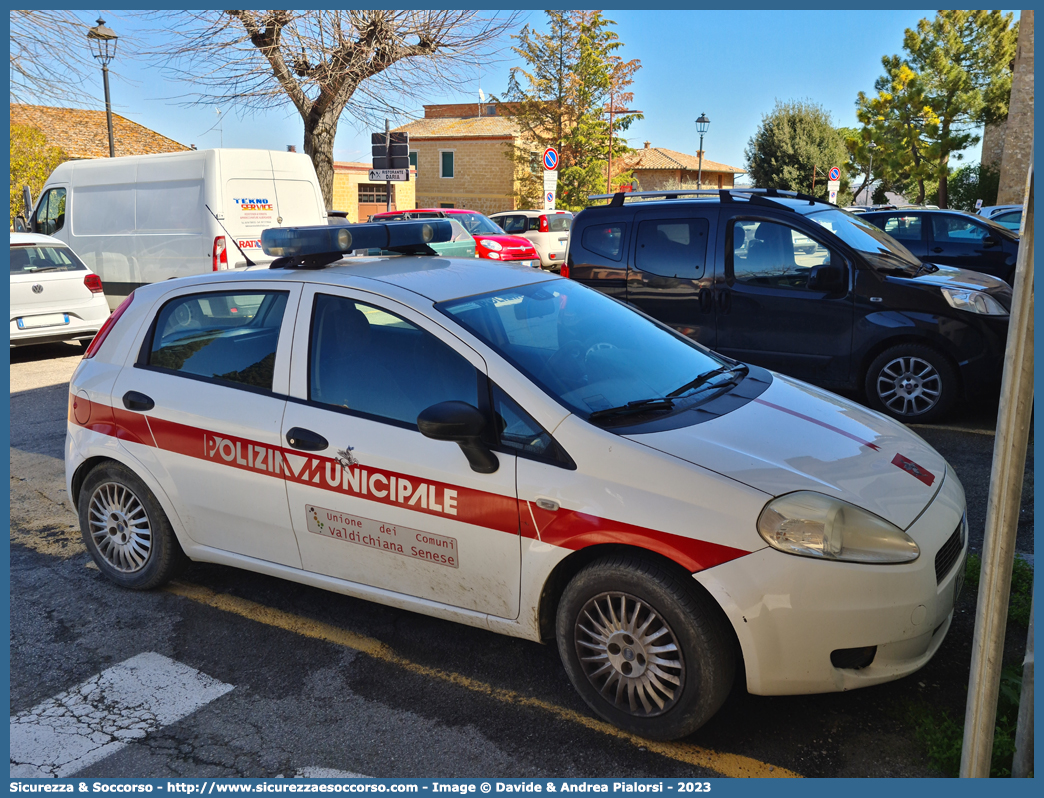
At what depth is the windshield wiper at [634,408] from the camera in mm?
3125

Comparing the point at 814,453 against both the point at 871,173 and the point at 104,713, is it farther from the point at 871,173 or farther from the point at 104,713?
the point at 871,173

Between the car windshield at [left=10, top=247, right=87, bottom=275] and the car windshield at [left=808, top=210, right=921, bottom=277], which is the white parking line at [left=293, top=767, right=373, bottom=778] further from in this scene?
the car windshield at [left=10, top=247, right=87, bottom=275]

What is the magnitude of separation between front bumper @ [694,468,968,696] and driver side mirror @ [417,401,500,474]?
85 centimetres

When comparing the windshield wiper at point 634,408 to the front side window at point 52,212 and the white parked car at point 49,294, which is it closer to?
the white parked car at point 49,294

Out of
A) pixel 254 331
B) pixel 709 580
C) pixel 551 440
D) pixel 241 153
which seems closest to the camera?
pixel 709 580

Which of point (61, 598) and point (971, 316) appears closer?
point (61, 598)

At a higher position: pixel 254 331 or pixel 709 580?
pixel 254 331

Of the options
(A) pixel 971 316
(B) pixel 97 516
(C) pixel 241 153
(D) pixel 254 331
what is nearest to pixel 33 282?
(C) pixel 241 153

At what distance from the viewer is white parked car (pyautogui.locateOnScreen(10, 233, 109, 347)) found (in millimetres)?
10547

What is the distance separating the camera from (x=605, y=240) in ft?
26.2

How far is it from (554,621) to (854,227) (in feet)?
18.4

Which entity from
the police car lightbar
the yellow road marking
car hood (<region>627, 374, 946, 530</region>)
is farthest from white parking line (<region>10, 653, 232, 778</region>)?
car hood (<region>627, 374, 946, 530</region>)
